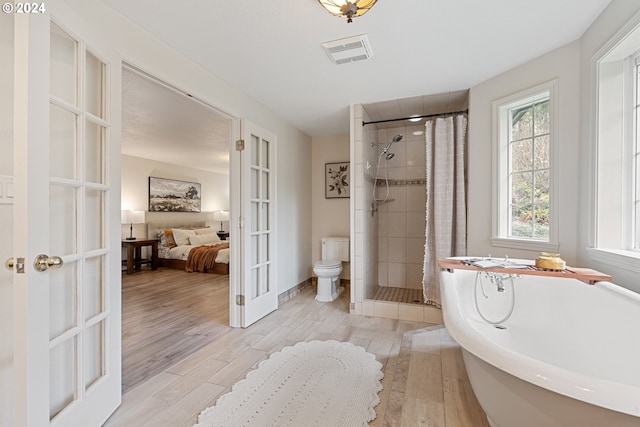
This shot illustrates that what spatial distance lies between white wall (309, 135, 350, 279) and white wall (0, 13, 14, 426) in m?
3.26

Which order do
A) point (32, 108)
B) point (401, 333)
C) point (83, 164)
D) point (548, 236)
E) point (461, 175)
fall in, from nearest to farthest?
point (32, 108)
point (83, 164)
point (548, 236)
point (401, 333)
point (461, 175)

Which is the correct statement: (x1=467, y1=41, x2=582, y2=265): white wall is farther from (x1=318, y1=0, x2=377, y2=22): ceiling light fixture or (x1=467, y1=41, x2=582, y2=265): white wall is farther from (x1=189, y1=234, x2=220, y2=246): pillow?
(x1=189, y1=234, x2=220, y2=246): pillow

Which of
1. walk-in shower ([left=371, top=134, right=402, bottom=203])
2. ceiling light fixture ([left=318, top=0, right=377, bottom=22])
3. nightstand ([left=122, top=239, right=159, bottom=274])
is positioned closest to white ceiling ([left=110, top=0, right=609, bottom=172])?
ceiling light fixture ([left=318, top=0, right=377, bottom=22])

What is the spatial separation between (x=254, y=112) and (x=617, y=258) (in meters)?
2.97

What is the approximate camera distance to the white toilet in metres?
3.44

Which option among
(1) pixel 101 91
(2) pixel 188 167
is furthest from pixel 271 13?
(2) pixel 188 167

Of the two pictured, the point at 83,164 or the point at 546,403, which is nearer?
the point at 546,403

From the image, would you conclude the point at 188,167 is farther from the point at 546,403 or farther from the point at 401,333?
the point at 546,403

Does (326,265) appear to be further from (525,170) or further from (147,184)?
(147,184)

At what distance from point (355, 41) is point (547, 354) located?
2256 mm

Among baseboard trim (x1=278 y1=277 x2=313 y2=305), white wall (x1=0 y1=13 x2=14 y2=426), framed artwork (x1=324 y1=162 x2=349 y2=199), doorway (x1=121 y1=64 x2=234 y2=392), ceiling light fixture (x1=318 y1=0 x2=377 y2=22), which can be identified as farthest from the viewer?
framed artwork (x1=324 y1=162 x2=349 y2=199)

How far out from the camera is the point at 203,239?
5922 millimetres

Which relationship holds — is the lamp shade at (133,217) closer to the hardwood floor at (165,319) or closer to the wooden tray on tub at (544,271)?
the hardwood floor at (165,319)

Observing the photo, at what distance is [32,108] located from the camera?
3.31 ft
